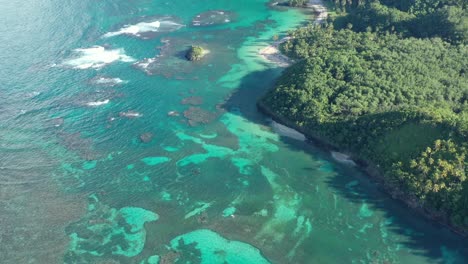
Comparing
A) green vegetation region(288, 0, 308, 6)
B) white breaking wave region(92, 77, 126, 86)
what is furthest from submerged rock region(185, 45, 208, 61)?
green vegetation region(288, 0, 308, 6)

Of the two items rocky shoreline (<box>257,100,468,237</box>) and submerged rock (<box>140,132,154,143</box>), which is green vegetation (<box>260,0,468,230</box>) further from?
submerged rock (<box>140,132,154,143</box>)

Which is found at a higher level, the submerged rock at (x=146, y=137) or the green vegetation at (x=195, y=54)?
the green vegetation at (x=195, y=54)

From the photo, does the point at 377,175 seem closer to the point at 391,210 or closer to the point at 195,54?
the point at 391,210

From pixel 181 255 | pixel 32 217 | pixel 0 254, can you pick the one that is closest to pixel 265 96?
pixel 181 255

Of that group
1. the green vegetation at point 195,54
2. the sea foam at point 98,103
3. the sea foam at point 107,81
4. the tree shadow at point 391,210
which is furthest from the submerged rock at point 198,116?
the green vegetation at point 195,54

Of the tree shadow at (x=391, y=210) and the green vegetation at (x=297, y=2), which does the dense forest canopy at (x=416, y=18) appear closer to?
the green vegetation at (x=297, y=2)
